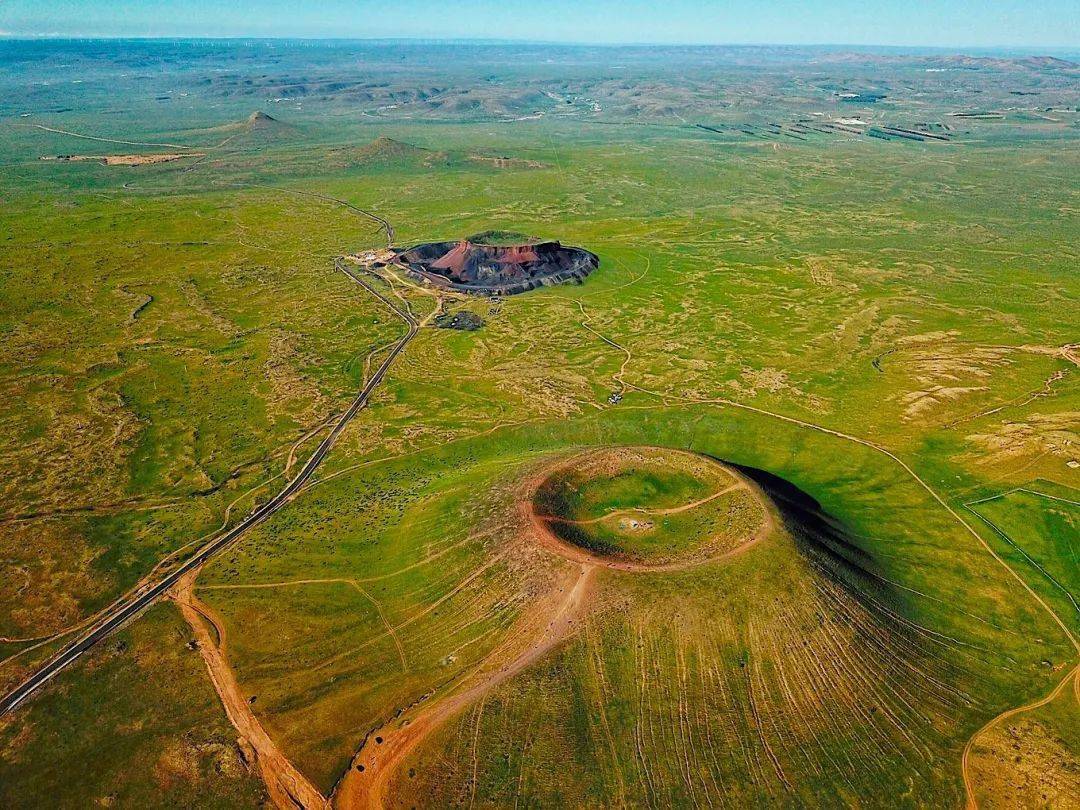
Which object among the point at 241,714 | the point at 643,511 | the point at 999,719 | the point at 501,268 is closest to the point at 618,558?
the point at 643,511

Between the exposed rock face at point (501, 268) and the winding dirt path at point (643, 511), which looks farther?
the exposed rock face at point (501, 268)

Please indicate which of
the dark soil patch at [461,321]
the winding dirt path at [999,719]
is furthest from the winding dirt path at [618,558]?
the dark soil patch at [461,321]

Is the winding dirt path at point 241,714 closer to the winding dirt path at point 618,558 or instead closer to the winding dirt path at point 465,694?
the winding dirt path at point 465,694

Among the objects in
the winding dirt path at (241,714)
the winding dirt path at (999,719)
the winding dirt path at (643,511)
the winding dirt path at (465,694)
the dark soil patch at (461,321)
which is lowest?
the dark soil patch at (461,321)

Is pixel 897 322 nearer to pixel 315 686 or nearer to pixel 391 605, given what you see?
pixel 391 605

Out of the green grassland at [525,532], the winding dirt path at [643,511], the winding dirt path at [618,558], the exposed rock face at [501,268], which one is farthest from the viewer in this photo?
the exposed rock face at [501,268]

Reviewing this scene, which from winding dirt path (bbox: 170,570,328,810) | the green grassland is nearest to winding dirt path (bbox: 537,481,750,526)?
the green grassland

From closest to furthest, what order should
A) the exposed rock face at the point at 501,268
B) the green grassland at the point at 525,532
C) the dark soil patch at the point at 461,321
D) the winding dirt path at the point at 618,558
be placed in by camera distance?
the green grassland at the point at 525,532 < the winding dirt path at the point at 618,558 < the dark soil patch at the point at 461,321 < the exposed rock face at the point at 501,268
